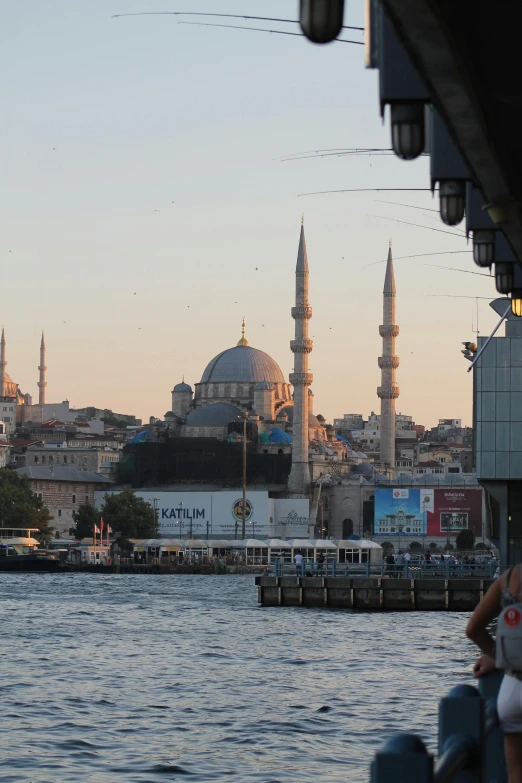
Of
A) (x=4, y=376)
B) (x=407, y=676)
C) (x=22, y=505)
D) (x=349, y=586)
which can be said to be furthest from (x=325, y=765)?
(x=4, y=376)

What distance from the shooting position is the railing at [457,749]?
139 inches

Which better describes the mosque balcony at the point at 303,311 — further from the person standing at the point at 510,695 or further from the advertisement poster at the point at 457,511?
the person standing at the point at 510,695

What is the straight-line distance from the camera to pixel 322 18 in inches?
134

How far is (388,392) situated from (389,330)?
4548mm

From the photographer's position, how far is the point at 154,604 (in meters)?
38.0

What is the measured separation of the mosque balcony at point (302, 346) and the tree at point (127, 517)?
14.9 m

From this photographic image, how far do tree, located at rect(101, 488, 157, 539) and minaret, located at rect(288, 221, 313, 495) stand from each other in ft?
40.8

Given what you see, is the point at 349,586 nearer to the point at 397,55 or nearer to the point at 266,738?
the point at 266,738

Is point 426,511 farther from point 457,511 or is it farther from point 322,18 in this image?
point 322,18

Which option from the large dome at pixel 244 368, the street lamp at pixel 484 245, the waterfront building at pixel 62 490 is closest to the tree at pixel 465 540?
the waterfront building at pixel 62 490

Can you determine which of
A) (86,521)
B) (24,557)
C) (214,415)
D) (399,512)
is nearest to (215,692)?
(24,557)

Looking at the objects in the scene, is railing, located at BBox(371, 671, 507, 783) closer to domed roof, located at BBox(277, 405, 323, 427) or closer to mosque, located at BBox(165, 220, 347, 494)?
mosque, located at BBox(165, 220, 347, 494)

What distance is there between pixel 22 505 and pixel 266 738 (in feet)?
242

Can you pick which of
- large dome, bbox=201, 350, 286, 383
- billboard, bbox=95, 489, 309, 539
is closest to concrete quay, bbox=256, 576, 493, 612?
billboard, bbox=95, 489, 309, 539
